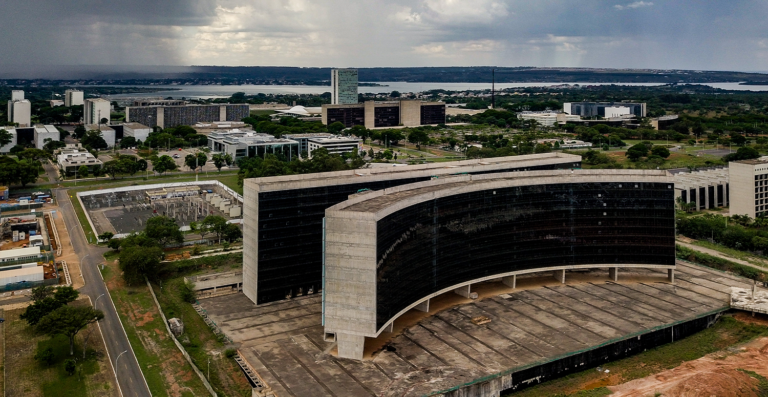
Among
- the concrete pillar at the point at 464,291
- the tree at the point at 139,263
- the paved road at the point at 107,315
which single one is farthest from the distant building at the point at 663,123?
the tree at the point at 139,263

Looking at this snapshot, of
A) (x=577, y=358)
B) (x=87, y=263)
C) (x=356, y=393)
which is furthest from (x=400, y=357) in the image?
(x=87, y=263)

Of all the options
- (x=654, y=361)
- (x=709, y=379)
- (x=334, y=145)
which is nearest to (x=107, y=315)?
(x=654, y=361)

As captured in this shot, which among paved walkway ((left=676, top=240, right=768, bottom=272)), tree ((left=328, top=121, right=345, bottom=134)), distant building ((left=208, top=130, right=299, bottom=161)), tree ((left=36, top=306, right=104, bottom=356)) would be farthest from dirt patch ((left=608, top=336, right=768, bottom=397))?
tree ((left=328, top=121, right=345, bottom=134))

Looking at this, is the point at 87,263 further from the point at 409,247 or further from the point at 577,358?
the point at 577,358

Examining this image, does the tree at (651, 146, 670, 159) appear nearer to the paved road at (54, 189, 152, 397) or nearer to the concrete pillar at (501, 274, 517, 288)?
the concrete pillar at (501, 274, 517, 288)

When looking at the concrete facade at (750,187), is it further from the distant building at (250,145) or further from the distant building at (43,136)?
the distant building at (43,136)

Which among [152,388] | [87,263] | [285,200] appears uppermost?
Answer: [285,200]

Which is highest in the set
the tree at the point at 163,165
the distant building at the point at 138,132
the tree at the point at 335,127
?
the tree at the point at 335,127
